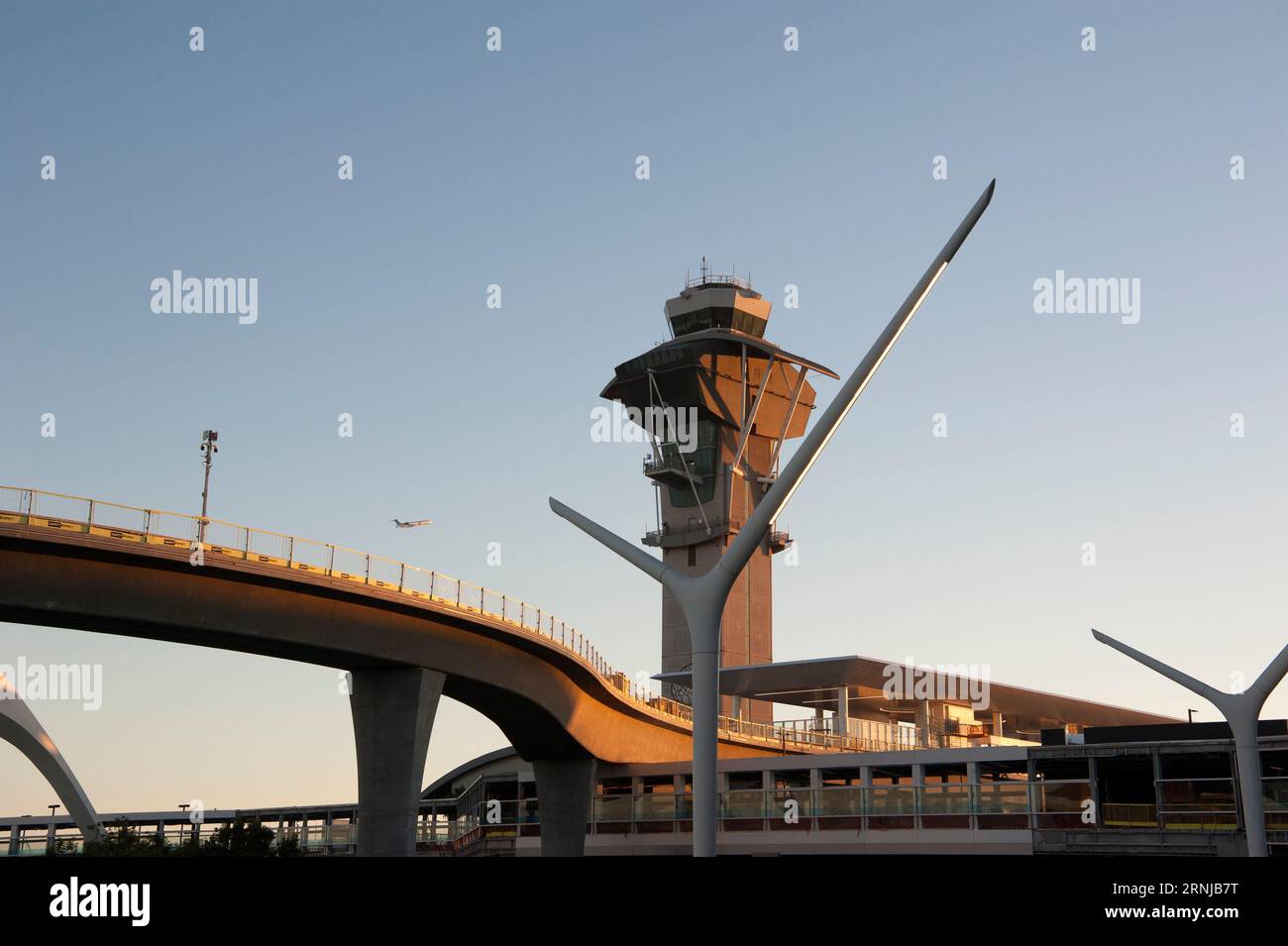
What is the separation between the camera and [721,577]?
125 feet

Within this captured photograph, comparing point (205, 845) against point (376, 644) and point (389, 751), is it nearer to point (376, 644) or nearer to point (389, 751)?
point (389, 751)

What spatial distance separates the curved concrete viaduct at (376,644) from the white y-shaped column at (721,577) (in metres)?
25.4

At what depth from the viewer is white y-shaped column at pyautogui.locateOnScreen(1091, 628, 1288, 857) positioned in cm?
6003

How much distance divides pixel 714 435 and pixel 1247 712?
302 feet

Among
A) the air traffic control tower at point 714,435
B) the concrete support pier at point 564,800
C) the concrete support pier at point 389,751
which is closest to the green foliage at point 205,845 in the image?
the concrete support pier at point 389,751

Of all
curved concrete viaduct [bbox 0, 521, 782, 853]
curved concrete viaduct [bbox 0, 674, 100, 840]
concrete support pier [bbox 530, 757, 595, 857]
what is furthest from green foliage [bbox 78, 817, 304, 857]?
curved concrete viaduct [bbox 0, 674, 100, 840]

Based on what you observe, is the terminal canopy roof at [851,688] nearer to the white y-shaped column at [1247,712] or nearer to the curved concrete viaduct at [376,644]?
the curved concrete viaduct at [376,644]

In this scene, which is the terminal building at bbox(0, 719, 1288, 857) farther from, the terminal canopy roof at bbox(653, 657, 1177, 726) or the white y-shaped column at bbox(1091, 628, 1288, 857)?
the terminal canopy roof at bbox(653, 657, 1177, 726)

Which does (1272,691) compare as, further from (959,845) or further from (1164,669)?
(959,845)

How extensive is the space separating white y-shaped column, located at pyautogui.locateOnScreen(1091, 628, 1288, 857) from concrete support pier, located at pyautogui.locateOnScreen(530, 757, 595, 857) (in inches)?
1443

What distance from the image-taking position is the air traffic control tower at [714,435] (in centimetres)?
15050
